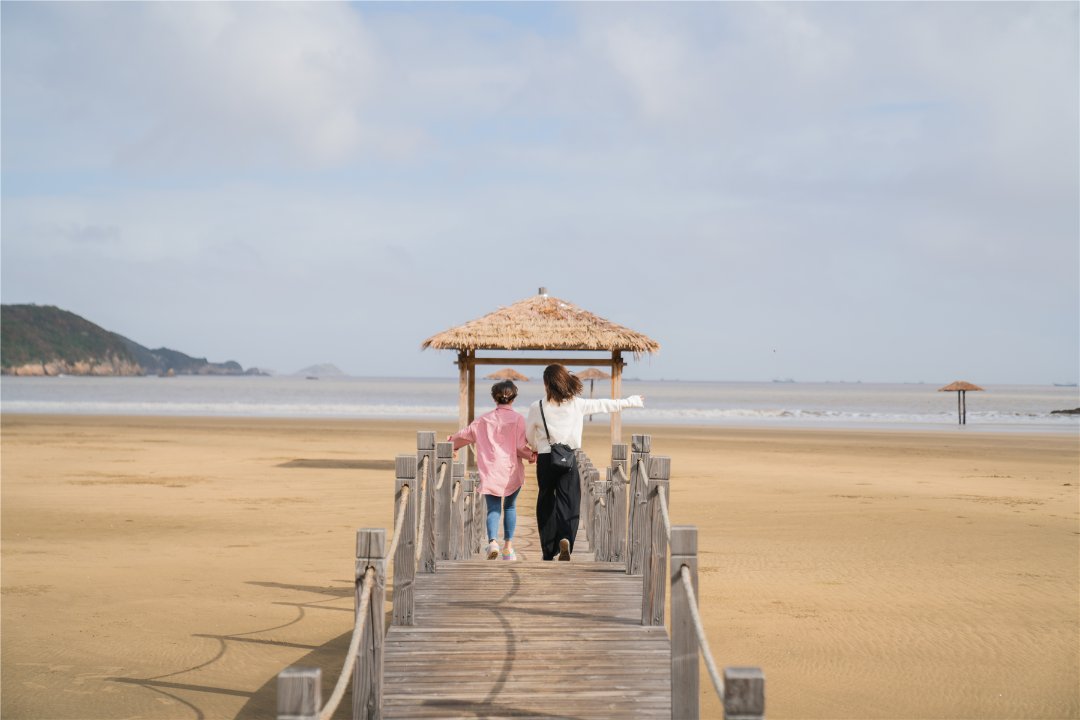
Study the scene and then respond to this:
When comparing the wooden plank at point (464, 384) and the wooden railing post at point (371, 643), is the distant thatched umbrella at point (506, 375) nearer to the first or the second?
the wooden plank at point (464, 384)

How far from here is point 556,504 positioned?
7.23 meters

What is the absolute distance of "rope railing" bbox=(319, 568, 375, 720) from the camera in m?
3.42

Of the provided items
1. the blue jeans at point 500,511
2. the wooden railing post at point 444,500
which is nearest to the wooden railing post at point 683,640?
the wooden railing post at point 444,500

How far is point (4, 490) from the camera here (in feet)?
54.5

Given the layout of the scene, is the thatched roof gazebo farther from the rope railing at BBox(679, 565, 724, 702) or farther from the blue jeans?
the rope railing at BBox(679, 565, 724, 702)

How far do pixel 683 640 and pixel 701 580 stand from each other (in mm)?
5932

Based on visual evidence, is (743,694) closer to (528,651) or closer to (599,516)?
(528,651)

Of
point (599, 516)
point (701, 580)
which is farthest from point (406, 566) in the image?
point (701, 580)

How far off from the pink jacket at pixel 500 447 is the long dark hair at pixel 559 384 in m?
0.47

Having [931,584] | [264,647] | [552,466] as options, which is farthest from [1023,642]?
[264,647]

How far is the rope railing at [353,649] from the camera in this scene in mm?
3422

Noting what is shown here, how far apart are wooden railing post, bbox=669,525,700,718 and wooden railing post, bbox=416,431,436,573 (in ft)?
8.27

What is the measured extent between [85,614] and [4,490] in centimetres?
982

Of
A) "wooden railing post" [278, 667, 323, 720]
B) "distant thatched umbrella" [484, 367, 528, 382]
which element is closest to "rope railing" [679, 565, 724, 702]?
"wooden railing post" [278, 667, 323, 720]
